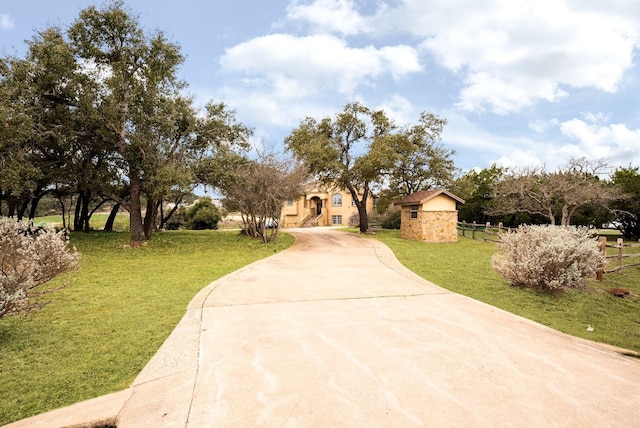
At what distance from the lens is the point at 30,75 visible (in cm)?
1422

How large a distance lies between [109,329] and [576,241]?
11.1 metres

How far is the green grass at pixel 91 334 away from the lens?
142 inches

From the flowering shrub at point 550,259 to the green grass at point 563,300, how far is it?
35 cm

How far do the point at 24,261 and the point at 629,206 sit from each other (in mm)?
34752

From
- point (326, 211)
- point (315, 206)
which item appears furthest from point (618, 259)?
point (315, 206)

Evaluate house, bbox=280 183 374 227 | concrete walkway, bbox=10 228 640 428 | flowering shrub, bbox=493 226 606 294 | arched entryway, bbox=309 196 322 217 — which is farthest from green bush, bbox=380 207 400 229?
concrete walkway, bbox=10 228 640 428

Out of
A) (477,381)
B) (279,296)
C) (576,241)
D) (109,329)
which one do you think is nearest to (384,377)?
(477,381)

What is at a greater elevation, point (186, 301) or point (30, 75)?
point (30, 75)

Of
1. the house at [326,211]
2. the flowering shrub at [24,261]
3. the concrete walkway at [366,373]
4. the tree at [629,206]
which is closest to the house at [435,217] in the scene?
the tree at [629,206]

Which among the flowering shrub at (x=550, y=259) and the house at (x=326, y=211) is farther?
the house at (x=326, y=211)

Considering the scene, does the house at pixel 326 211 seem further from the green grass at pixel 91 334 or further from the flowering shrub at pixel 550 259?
the green grass at pixel 91 334

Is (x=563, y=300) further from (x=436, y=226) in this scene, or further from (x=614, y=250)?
(x=614, y=250)

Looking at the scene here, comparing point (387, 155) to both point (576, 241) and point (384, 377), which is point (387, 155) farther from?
point (384, 377)

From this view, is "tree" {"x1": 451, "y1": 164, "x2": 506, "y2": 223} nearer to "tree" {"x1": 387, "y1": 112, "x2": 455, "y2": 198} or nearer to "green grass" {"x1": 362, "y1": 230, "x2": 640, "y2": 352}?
"tree" {"x1": 387, "y1": 112, "x2": 455, "y2": 198}
